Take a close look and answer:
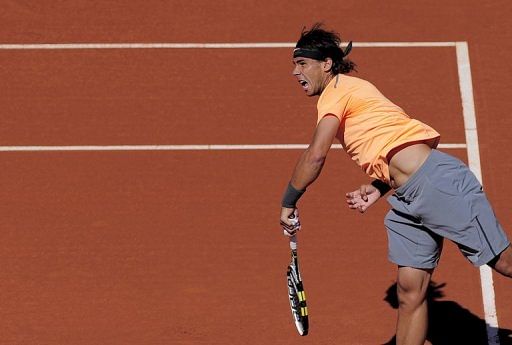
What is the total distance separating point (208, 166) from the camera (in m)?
9.87

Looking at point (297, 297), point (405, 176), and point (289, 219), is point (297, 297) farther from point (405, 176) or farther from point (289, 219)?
point (405, 176)

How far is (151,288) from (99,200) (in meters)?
1.25

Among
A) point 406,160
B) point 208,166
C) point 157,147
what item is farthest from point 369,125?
point 157,147

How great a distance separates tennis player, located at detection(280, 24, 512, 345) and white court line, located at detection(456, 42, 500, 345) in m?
1.49

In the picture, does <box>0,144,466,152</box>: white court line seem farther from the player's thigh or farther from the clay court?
the player's thigh

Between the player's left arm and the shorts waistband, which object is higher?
the player's left arm

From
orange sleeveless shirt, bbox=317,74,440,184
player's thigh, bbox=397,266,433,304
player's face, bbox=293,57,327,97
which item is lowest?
player's thigh, bbox=397,266,433,304

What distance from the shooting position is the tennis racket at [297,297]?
7.34 meters

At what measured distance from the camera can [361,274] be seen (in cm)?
867

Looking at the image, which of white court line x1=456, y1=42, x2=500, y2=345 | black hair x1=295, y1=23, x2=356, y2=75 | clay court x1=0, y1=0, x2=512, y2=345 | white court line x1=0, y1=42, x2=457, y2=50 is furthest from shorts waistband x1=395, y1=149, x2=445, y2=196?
white court line x1=0, y1=42, x2=457, y2=50

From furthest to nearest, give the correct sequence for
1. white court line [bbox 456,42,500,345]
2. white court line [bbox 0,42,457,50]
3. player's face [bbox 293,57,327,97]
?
white court line [bbox 0,42,457,50]
white court line [bbox 456,42,500,345]
player's face [bbox 293,57,327,97]

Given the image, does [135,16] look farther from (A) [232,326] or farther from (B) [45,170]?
(A) [232,326]

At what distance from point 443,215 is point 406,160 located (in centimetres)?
38

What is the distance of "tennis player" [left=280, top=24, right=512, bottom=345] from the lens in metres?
6.50
